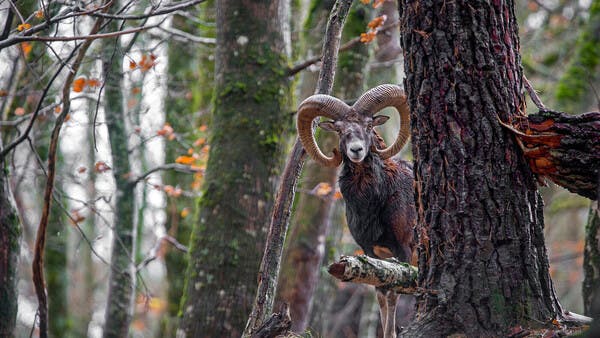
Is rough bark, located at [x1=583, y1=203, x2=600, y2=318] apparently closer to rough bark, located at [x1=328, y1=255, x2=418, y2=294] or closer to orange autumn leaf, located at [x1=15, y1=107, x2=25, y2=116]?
rough bark, located at [x1=328, y1=255, x2=418, y2=294]

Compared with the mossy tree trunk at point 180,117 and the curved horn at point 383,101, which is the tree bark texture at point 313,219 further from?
the mossy tree trunk at point 180,117

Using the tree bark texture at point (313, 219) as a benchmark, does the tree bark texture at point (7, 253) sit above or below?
below

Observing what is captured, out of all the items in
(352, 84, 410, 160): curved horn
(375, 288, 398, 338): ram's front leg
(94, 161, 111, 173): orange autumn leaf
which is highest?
(352, 84, 410, 160): curved horn

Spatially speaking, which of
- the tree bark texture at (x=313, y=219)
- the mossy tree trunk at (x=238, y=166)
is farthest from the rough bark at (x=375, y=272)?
the tree bark texture at (x=313, y=219)

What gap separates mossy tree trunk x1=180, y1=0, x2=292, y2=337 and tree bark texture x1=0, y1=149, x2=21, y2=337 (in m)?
1.92

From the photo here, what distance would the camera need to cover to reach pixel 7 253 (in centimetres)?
669

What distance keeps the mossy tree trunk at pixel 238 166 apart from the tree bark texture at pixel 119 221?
210 centimetres

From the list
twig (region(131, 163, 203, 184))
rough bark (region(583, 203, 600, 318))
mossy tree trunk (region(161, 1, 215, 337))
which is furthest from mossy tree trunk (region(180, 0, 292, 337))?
mossy tree trunk (region(161, 1, 215, 337))

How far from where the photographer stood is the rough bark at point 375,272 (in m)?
4.72

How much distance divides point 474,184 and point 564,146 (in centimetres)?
64

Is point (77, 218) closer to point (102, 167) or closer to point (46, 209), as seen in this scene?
point (102, 167)

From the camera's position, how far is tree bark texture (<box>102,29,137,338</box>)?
32.0ft

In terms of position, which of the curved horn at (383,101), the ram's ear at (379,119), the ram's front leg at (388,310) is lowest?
the ram's front leg at (388,310)

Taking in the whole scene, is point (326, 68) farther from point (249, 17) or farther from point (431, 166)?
point (249, 17)
